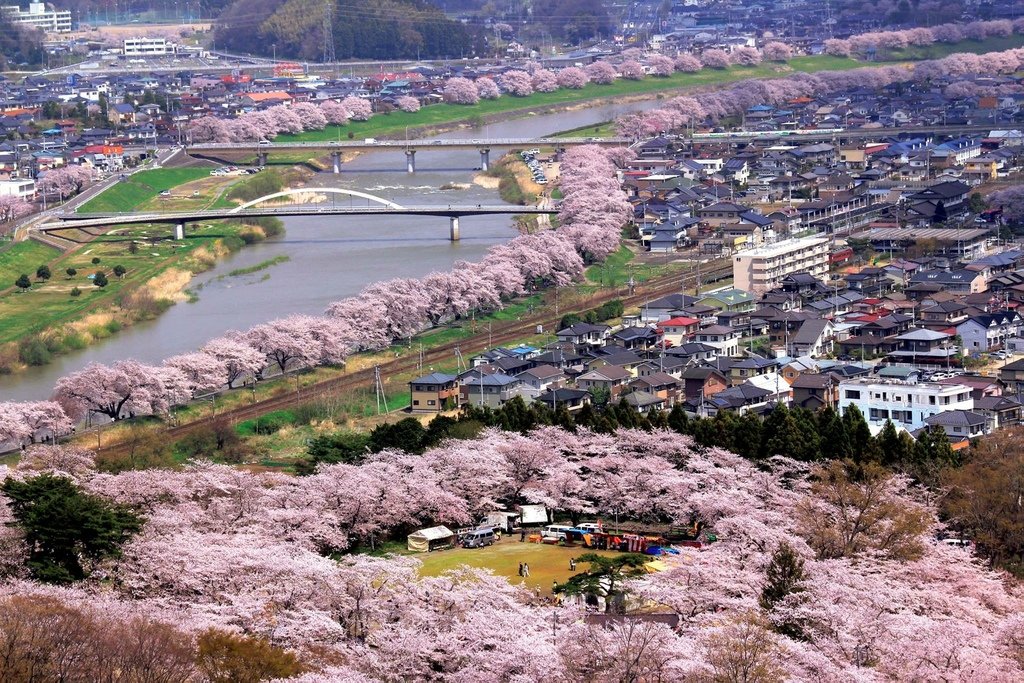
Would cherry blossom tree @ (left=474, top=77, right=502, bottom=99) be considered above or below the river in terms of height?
above

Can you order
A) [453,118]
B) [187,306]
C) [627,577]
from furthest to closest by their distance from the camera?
1. [453,118]
2. [187,306]
3. [627,577]

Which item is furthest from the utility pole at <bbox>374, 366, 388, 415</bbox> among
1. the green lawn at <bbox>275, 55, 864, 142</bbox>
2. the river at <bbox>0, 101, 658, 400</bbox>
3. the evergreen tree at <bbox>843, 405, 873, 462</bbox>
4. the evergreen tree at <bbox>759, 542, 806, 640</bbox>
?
the green lawn at <bbox>275, 55, 864, 142</bbox>

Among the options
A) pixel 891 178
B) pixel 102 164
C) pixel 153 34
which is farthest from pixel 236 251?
pixel 153 34

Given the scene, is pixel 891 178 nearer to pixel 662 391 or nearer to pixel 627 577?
pixel 662 391

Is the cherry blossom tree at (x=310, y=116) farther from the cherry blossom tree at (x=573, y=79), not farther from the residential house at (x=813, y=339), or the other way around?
the residential house at (x=813, y=339)

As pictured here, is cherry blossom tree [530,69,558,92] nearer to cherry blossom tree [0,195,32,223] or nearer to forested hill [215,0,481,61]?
forested hill [215,0,481,61]
